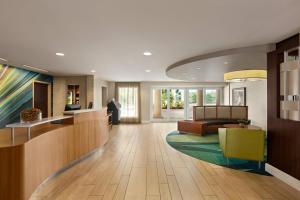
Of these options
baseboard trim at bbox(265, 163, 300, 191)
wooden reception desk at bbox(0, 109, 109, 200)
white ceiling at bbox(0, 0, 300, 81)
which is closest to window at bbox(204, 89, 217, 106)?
white ceiling at bbox(0, 0, 300, 81)

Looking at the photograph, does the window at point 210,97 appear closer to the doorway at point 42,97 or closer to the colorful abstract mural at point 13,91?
the doorway at point 42,97

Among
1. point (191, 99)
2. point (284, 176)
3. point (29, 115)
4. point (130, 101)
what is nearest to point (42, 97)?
point (130, 101)

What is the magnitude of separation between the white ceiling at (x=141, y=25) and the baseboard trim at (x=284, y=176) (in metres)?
2.50

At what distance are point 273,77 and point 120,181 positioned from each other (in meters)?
3.65

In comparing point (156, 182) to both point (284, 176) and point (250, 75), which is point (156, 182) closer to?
point (284, 176)

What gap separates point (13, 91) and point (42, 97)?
2.00 meters

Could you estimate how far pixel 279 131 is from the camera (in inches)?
144

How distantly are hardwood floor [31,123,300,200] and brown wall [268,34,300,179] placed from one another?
38cm

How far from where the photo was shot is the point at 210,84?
12.0 m

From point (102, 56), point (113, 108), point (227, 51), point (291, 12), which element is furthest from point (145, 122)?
point (291, 12)

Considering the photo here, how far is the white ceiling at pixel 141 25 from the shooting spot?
229cm

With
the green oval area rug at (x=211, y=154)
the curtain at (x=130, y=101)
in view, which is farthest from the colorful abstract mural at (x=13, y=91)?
the green oval area rug at (x=211, y=154)

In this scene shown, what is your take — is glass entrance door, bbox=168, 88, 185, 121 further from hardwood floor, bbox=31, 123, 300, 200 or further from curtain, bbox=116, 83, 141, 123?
hardwood floor, bbox=31, 123, 300, 200

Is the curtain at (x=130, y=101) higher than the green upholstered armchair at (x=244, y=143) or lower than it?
higher
